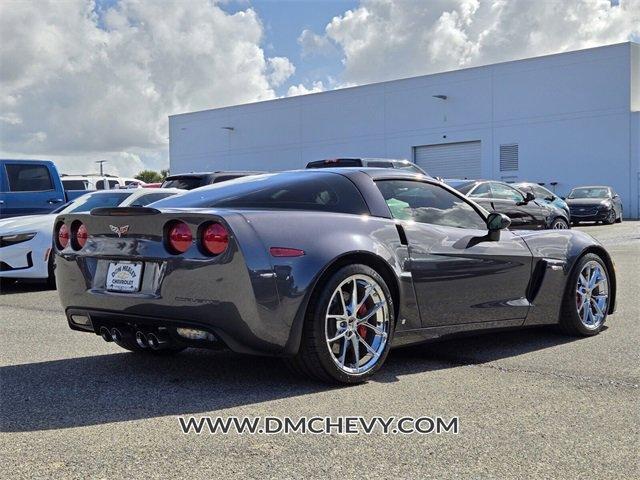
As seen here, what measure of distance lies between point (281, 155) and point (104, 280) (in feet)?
139

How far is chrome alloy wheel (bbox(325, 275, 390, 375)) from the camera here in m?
4.70

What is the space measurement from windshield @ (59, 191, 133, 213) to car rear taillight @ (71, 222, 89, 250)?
594 cm

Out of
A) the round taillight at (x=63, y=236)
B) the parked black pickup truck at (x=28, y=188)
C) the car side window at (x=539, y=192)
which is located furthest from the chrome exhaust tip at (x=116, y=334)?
the car side window at (x=539, y=192)

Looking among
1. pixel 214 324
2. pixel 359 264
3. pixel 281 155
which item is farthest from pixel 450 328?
pixel 281 155

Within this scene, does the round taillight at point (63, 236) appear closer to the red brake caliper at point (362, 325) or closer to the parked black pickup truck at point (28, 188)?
the red brake caliper at point (362, 325)

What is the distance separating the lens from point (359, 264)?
4.83 m

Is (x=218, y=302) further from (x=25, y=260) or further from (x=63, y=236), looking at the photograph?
(x=25, y=260)

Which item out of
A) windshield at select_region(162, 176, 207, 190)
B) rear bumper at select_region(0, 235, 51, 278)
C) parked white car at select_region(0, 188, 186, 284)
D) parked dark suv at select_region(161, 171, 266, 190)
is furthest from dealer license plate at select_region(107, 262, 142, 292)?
windshield at select_region(162, 176, 207, 190)

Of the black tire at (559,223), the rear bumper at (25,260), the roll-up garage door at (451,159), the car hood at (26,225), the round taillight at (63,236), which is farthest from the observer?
the roll-up garage door at (451,159)

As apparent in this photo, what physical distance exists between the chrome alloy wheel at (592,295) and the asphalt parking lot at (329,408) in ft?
0.74

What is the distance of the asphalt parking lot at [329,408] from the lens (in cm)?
335

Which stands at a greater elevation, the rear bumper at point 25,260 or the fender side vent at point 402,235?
the fender side vent at point 402,235

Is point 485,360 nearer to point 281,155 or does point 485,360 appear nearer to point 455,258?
point 455,258

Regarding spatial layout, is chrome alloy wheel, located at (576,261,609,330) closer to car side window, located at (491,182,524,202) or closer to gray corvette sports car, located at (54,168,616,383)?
gray corvette sports car, located at (54,168,616,383)
